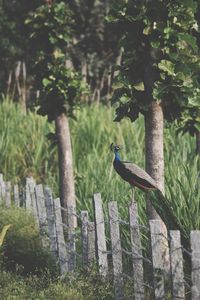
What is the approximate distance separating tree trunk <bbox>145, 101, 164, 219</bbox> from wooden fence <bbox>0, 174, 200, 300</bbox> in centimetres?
Result: 48

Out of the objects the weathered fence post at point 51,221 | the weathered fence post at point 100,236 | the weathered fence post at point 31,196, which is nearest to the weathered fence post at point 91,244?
the weathered fence post at point 100,236

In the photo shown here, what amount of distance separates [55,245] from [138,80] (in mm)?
2316

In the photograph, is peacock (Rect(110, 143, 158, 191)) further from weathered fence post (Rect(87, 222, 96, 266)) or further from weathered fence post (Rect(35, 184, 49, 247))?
weathered fence post (Rect(35, 184, 49, 247))

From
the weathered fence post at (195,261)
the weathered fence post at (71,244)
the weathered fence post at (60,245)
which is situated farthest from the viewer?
the weathered fence post at (60,245)

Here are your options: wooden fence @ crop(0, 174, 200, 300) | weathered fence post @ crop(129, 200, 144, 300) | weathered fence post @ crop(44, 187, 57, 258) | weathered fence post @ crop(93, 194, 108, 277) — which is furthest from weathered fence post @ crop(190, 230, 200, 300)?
weathered fence post @ crop(44, 187, 57, 258)

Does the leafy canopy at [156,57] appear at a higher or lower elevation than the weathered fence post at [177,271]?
higher

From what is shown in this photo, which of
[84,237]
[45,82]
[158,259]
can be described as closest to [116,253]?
[158,259]

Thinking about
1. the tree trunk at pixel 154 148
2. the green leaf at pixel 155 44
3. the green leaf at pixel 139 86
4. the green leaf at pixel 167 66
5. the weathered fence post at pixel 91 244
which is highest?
the green leaf at pixel 155 44

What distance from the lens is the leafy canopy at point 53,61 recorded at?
11.8 m

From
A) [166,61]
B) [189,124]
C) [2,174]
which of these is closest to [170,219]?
[166,61]

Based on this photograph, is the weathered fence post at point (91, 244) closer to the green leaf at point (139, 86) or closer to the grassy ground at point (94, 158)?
the grassy ground at point (94, 158)

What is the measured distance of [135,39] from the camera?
8125mm

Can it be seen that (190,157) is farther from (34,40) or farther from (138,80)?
(138,80)

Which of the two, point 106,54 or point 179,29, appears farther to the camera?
point 106,54
